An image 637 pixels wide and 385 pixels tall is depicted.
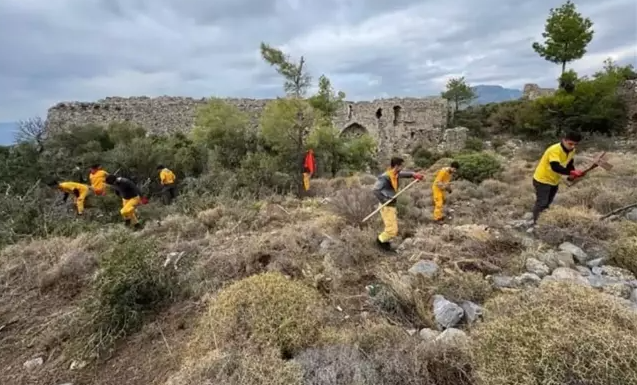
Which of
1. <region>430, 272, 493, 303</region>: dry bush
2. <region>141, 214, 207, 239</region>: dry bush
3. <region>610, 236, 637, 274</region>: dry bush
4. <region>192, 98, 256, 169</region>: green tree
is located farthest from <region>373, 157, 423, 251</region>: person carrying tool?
<region>192, 98, 256, 169</region>: green tree

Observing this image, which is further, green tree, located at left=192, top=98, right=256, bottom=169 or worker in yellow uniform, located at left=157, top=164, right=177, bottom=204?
green tree, located at left=192, top=98, right=256, bottom=169

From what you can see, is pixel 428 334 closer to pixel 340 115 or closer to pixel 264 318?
pixel 264 318

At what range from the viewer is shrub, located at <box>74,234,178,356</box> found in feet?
11.7

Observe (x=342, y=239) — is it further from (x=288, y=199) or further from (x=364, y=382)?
(x=288, y=199)

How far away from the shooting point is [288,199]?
30.7 ft

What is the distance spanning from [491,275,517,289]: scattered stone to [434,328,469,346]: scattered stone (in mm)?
1165

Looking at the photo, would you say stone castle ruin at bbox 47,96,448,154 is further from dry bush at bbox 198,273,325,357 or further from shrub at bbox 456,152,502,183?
dry bush at bbox 198,273,325,357

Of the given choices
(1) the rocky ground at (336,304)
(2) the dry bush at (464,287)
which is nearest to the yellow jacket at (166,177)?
(1) the rocky ground at (336,304)

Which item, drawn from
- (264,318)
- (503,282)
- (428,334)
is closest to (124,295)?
(264,318)

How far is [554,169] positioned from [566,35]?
683 inches

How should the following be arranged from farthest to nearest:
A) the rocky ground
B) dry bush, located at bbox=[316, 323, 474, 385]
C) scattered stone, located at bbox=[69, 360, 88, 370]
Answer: scattered stone, located at bbox=[69, 360, 88, 370] → dry bush, located at bbox=[316, 323, 474, 385] → the rocky ground

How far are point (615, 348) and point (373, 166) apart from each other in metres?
14.3

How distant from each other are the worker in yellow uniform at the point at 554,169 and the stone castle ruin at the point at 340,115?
1346 centimetres

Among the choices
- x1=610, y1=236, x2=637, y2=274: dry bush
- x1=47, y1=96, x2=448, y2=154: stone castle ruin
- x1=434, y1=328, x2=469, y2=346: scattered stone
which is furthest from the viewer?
x1=47, y1=96, x2=448, y2=154: stone castle ruin
